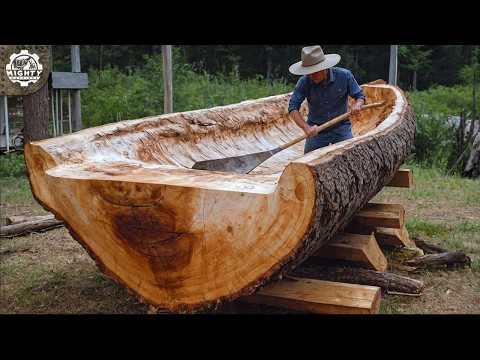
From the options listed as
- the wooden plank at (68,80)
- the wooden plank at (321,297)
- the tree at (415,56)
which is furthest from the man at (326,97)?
→ the tree at (415,56)

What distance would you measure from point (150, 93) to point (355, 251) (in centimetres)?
562

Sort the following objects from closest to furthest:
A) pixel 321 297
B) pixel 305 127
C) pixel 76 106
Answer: pixel 321 297, pixel 305 127, pixel 76 106

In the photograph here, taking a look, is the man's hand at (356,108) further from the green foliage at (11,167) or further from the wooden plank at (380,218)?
the green foliage at (11,167)

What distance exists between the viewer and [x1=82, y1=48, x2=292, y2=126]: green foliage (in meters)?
8.07

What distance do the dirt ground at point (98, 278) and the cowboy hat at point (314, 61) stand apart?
1.35m

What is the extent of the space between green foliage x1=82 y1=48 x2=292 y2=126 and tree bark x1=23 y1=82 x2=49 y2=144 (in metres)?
1.95

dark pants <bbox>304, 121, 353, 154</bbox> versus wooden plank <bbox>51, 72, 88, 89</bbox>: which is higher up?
wooden plank <bbox>51, 72, 88, 89</bbox>

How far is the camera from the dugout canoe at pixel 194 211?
207 centimetres

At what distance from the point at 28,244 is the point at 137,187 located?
90.5 inches

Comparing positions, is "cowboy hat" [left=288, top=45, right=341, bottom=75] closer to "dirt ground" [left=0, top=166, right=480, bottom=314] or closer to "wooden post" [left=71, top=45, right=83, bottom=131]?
"dirt ground" [left=0, top=166, right=480, bottom=314]

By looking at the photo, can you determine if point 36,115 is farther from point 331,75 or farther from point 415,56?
point 415,56

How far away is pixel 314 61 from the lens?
12.3 feet

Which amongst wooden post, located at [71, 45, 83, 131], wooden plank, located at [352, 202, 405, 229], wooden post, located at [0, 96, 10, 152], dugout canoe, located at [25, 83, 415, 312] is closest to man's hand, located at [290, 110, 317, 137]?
wooden plank, located at [352, 202, 405, 229]

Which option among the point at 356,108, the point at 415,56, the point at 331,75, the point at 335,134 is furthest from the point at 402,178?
the point at 415,56
